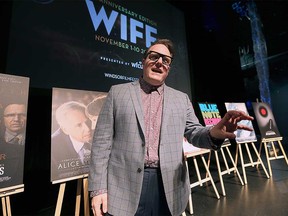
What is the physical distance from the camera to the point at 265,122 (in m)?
3.43

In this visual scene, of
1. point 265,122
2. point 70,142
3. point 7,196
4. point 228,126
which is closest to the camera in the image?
point 228,126

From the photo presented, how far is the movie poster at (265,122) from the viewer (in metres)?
3.35

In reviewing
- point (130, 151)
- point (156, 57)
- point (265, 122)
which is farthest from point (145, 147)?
point (265, 122)

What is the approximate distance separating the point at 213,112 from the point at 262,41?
12.4 feet

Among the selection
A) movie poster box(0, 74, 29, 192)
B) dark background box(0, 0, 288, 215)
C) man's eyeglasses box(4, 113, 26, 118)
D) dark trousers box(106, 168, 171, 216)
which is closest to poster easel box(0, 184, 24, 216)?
movie poster box(0, 74, 29, 192)

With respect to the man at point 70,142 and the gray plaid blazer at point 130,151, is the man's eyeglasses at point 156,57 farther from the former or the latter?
the man at point 70,142

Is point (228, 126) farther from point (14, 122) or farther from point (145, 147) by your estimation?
point (14, 122)

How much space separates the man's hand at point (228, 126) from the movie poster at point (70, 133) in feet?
3.70

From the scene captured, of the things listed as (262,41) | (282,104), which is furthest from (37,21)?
(282,104)

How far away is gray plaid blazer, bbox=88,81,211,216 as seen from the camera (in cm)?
91

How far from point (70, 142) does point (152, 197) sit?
897 mm

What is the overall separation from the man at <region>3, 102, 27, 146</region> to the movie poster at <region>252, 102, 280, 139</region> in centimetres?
348

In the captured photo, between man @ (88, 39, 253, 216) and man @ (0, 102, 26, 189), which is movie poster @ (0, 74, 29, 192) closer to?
man @ (0, 102, 26, 189)

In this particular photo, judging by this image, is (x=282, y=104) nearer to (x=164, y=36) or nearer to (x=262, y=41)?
(x=262, y=41)
